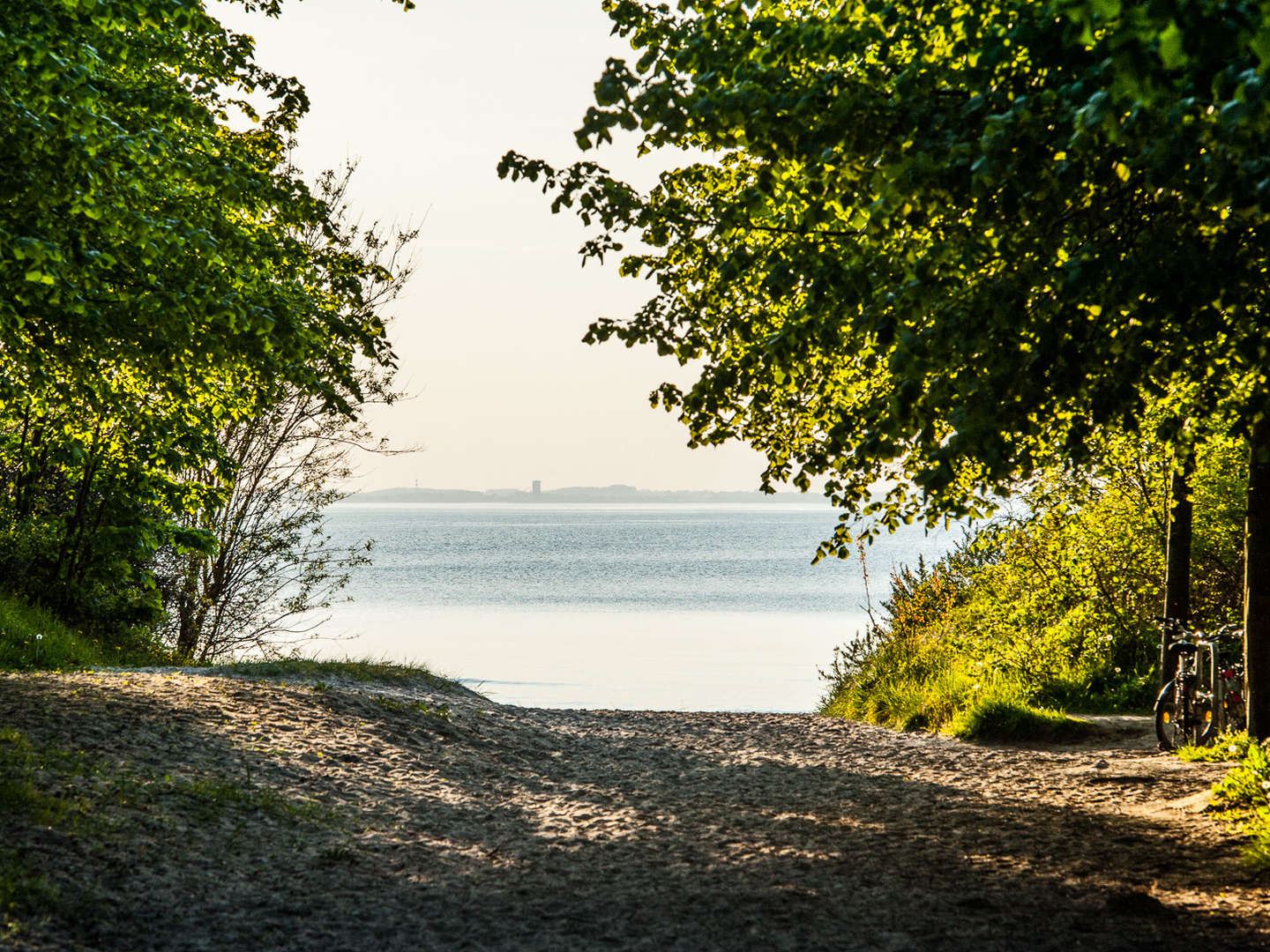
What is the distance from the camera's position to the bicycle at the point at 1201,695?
9.04 m

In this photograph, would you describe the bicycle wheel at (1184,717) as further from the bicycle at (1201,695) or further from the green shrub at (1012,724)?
the green shrub at (1012,724)

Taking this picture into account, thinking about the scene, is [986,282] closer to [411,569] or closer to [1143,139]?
[1143,139]

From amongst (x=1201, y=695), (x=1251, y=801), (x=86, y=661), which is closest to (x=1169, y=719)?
(x=1201, y=695)

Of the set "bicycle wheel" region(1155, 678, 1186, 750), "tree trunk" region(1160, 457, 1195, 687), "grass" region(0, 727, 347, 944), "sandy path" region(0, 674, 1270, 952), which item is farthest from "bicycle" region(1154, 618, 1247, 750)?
"grass" region(0, 727, 347, 944)

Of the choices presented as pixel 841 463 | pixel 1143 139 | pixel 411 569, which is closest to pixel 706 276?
pixel 841 463

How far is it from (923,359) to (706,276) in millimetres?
3030

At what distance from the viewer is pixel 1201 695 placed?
9203 millimetres

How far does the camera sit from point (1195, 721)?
9.29 metres

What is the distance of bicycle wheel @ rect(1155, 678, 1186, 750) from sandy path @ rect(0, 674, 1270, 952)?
9.6 inches

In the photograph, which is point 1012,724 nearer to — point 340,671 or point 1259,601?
point 1259,601

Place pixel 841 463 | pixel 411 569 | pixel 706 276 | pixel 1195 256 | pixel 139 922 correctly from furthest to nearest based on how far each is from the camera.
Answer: pixel 411 569, pixel 706 276, pixel 841 463, pixel 139 922, pixel 1195 256

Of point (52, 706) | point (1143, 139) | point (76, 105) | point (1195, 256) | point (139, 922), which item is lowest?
point (139, 922)

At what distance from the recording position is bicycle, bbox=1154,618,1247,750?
9.04m

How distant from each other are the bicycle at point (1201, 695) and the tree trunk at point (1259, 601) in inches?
48.9
